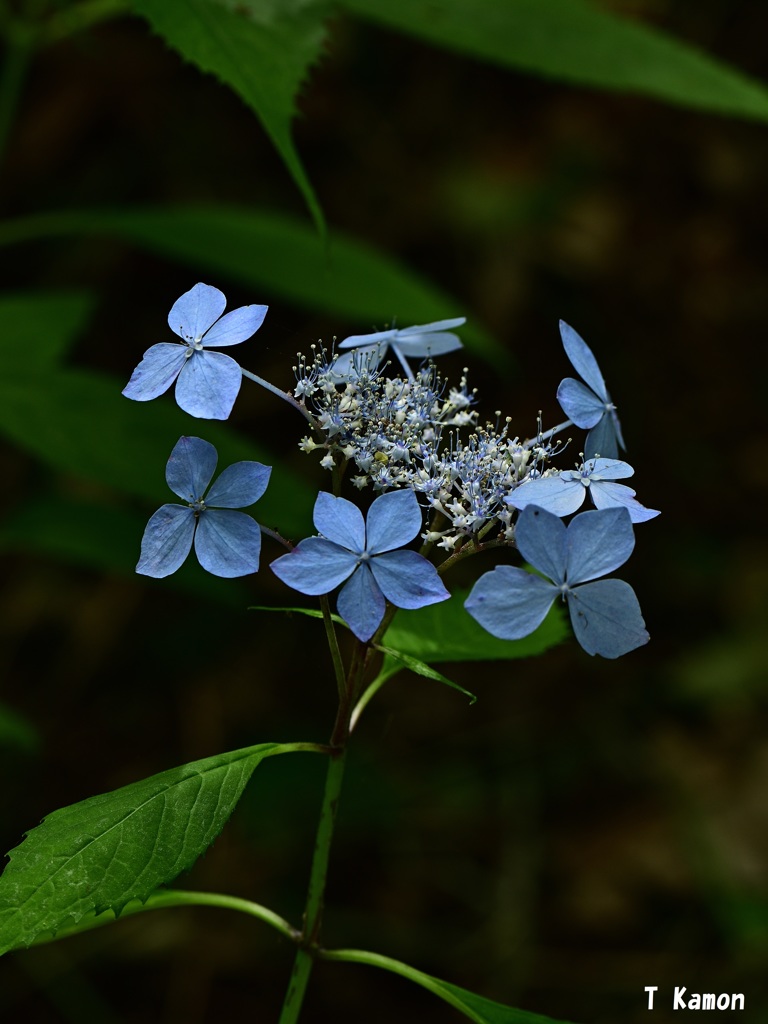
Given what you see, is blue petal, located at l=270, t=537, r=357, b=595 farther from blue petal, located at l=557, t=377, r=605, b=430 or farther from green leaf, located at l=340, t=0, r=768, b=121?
green leaf, located at l=340, t=0, r=768, b=121

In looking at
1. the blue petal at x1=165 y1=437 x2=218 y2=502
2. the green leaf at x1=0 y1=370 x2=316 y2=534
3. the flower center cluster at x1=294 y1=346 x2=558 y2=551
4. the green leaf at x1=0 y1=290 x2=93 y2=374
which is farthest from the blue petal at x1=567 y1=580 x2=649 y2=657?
the green leaf at x1=0 y1=290 x2=93 y2=374

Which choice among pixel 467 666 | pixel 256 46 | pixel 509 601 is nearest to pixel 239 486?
pixel 509 601

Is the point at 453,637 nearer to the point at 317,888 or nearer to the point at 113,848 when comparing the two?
the point at 317,888

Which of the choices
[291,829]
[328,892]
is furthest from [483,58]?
[328,892]

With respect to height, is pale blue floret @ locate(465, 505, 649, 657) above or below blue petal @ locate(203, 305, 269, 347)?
below

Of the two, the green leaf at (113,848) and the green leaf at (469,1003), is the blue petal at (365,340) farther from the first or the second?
the green leaf at (469,1003)

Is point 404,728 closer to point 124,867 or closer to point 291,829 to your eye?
point 291,829
